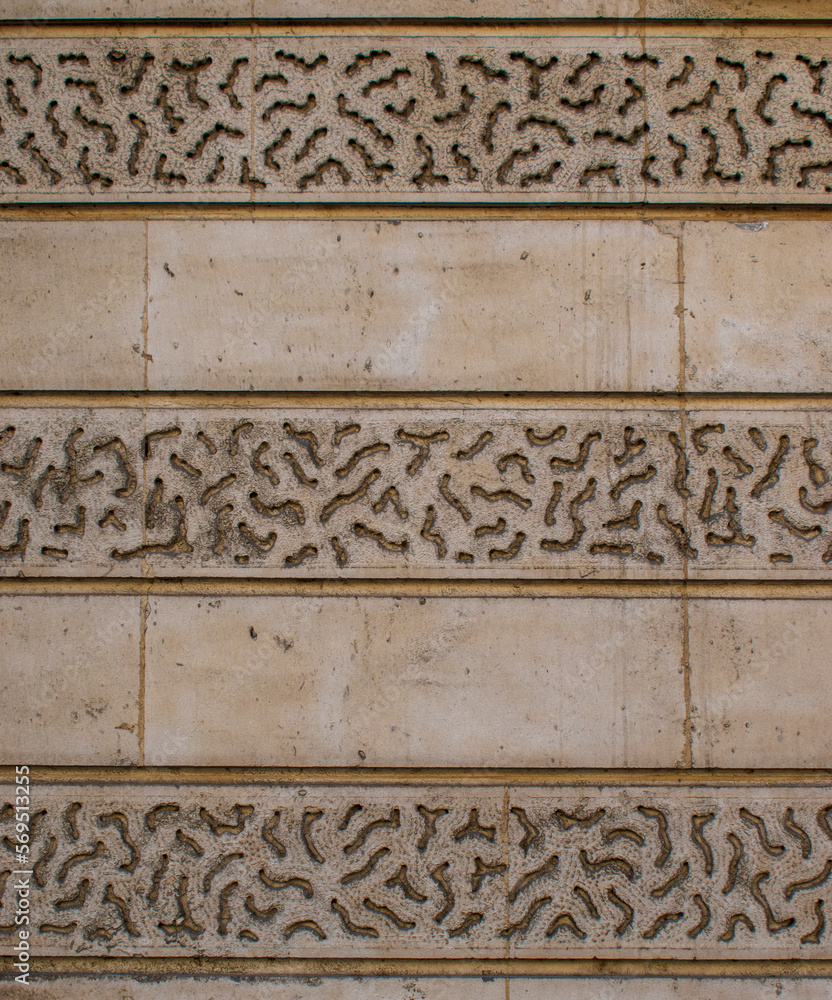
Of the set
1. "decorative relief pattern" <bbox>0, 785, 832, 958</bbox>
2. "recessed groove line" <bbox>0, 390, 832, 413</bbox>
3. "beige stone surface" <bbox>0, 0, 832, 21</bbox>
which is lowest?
"decorative relief pattern" <bbox>0, 785, 832, 958</bbox>

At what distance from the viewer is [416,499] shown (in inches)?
86.7

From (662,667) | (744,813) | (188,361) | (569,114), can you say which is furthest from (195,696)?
(569,114)

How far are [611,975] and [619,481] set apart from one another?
157cm

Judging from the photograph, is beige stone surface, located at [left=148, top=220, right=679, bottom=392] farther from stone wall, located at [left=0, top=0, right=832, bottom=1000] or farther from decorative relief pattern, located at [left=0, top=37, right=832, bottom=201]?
decorative relief pattern, located at [left=0, top=37, right=832, bottom=201]

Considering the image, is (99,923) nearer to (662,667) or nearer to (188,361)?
(188,361)

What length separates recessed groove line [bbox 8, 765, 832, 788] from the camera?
7.08ft

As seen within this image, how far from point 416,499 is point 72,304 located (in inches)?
52.5

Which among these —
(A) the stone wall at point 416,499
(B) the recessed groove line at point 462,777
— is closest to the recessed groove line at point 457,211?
(A) the stone wall at point 416,499

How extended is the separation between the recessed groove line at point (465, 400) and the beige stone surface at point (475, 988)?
1821 mm

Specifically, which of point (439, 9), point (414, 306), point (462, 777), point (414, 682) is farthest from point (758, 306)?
point (462, 777)

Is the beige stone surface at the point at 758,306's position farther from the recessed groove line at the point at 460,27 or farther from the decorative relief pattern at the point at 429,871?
the decorative relief pattern at the point at 429,871

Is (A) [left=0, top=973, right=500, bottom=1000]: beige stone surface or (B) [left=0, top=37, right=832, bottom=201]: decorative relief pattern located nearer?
(A) [left=0, top=973, right=500, bottom=1000]: beige stone surface

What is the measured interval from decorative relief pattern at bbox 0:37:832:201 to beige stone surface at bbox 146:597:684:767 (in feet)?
4.57

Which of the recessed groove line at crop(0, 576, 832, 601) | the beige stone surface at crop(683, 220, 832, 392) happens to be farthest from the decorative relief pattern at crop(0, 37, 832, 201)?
the recessed groove line at crop(0, 576, 832, 601)
